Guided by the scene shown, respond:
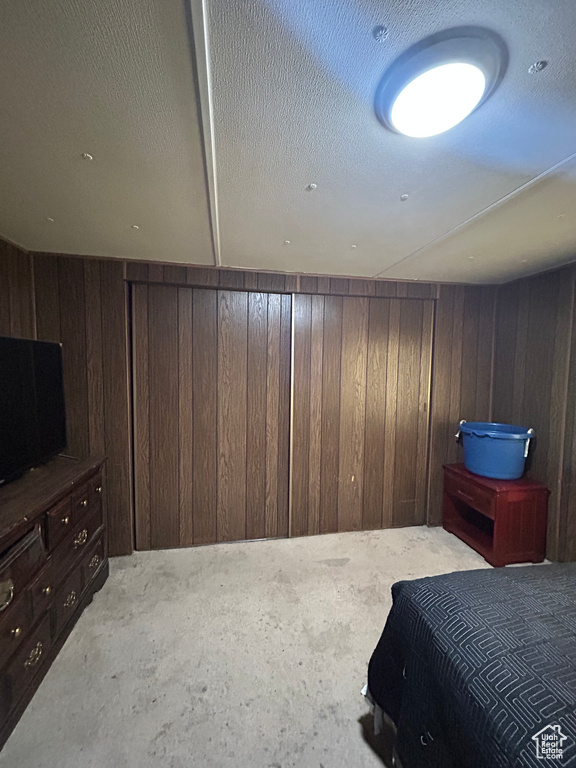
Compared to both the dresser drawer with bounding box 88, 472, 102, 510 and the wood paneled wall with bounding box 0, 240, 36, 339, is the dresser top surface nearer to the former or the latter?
the dresser drawer with bounding box 88, 472, 102, 510

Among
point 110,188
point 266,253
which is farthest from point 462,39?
point 266,253

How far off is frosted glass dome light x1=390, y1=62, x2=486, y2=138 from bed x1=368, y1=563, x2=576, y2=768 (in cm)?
153

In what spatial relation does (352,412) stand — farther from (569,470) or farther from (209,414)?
(569,470)

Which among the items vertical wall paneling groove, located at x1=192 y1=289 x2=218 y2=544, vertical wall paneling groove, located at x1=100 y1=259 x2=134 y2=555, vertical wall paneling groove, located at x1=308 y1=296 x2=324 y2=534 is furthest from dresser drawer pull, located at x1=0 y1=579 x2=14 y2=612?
vertical wall paneling groove, located at x1=308 y1=296 x2=324 y2=534

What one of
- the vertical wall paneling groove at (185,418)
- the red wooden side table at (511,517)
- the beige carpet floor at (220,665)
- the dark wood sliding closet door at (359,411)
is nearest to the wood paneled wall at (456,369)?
the dark wood sliding closet door at (359,411)

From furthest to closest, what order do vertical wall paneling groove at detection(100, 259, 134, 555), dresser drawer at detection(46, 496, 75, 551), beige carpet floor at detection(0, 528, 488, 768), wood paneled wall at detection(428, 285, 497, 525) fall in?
wood paneled wall at detection(428, 285, 497, 525)
vertical wall paneling groove at detection(100, 259, 134, 555)
dresser drawer at detection(46, 496, 75, 551)
beige carpet floor at detection(0, 528, 488, 768)

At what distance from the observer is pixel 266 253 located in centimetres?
211

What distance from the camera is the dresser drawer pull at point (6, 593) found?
1.21 m

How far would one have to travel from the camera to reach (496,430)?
2.72 m

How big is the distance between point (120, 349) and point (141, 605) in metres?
1.70

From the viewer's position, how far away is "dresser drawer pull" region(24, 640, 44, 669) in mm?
1357

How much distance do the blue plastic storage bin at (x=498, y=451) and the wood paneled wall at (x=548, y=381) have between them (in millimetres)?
144

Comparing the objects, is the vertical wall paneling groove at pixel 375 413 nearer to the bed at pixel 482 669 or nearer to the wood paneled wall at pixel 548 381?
the wood paneled wall at pixel 548 381

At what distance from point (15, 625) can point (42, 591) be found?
0.18 metres
